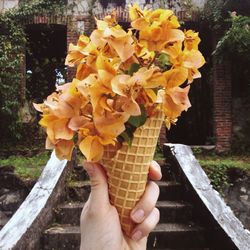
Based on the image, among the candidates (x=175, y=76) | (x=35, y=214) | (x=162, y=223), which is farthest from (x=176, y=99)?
(x=162, y=223)

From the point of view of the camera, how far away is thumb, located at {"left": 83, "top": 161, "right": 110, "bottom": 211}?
4.93ft

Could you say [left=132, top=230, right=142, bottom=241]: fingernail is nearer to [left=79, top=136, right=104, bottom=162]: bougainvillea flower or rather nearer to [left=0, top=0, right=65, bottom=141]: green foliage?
[left=79, top=136, right=104, bottom=162]: bougainvillea flower

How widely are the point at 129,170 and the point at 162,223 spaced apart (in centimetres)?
333

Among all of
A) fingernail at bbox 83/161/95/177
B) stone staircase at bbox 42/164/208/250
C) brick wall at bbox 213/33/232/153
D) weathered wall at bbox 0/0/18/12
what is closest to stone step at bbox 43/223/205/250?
stone staircase at bbox 42/164/208/250

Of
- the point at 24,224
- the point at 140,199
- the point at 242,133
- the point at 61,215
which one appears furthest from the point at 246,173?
the point at 140,199

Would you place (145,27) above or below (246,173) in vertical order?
above

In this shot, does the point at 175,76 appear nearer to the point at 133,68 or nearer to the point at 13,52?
the point at 133,68

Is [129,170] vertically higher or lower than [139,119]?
lower

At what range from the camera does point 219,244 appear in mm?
4141

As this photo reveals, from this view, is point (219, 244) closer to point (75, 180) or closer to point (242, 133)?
point (75, 180)

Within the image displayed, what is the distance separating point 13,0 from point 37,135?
3.01m

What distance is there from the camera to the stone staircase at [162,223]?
4.27m

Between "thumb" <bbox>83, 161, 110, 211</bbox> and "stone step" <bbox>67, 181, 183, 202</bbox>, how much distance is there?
12.1ft

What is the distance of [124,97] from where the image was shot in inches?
52.8
